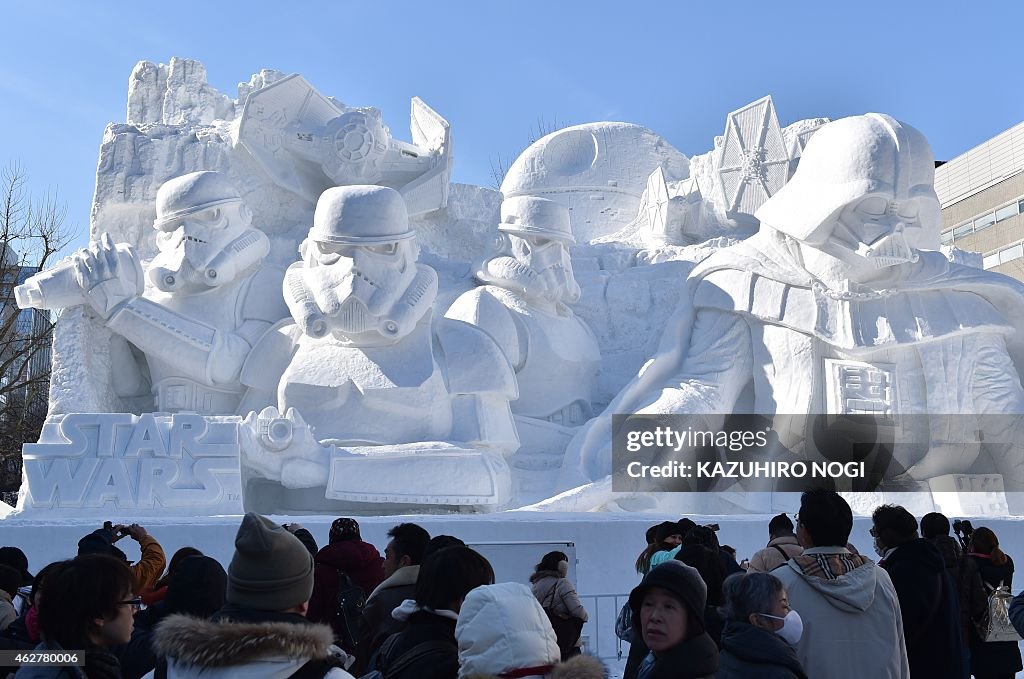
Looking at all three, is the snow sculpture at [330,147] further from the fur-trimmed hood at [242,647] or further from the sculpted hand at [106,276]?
the fur-trimmed hood at [242,647]

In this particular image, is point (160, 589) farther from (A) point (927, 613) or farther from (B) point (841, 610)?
(A) point (927, 613)

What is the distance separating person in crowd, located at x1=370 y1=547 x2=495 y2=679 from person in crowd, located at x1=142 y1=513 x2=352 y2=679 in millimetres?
219

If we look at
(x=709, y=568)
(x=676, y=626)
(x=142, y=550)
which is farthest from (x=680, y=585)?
(x=142, y=550)

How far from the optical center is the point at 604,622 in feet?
21.5

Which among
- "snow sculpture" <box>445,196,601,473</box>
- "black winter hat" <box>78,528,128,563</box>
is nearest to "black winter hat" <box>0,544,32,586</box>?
"black winter hat" <box>78,528,128,563</box>

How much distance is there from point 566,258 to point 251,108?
2456mm

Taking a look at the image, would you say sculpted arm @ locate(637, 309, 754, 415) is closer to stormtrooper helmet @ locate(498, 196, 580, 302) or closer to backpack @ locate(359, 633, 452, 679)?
stormtrooper helmet @ locate(498, 196, 580, 302)

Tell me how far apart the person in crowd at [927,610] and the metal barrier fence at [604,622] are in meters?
3.22

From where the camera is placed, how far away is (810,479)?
7.95 m

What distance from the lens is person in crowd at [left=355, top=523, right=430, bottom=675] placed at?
2.98 meters

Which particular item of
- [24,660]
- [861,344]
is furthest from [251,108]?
[24,660]

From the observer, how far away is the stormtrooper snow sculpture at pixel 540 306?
8227 mm

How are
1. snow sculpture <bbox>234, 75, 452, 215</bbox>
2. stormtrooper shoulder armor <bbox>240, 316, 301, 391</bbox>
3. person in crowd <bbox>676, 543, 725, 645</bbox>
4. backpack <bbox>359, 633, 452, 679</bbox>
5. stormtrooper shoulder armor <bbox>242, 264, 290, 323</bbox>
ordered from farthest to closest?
snow sculpture <bbox>234, 75, 452, 215</bbox> → stormtrooper shoulder armor <bbox>242, 264, 290, 323</bbox> → stormtrooper shoulder armor <bbox>240, 316, 301, 391</bbox> → person in crowd <bbox>676, 543, 725, 645</bbox> → backpack <bbox>359, 633, 452, 679</bbox>

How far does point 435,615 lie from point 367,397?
192 inches
